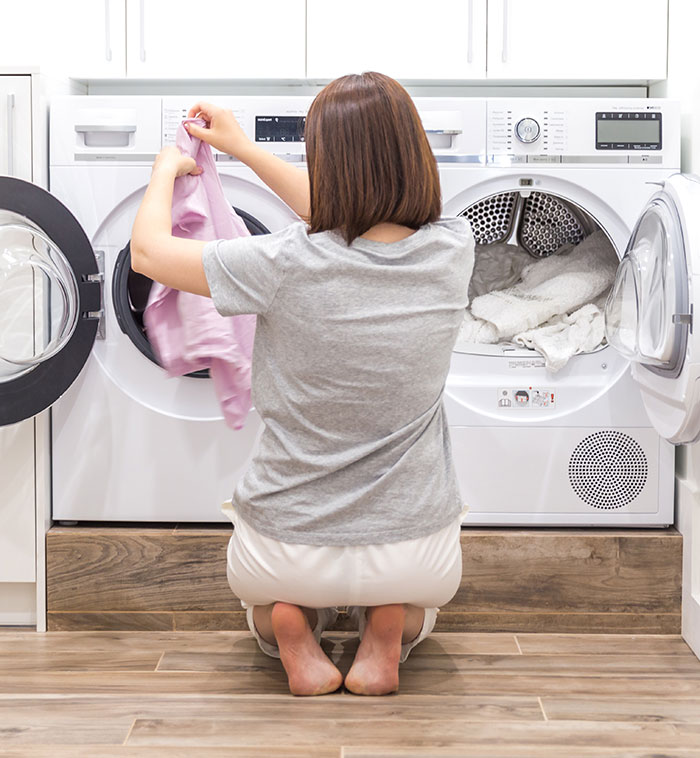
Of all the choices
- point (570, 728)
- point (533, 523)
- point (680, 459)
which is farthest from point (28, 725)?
point (680, 459)

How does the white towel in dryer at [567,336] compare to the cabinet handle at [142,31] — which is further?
the cabinet handle at [142,31]

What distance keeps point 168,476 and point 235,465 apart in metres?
0.14

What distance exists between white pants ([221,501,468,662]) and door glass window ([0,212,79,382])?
556mm

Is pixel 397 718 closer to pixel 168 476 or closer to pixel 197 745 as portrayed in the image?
pixel 197 745

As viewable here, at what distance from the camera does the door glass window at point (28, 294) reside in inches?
71.0

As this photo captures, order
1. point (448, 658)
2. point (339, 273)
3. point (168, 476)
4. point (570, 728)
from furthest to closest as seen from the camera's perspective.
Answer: point (168, 476) → point (448, 658) → point (570, 728) → point (339, 273)

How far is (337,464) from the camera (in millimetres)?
1473

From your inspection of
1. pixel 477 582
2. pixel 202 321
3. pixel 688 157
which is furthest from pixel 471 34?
pixel 477 582

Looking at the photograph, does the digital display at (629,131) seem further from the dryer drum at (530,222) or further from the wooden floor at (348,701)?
the wooden floor at (348,701)

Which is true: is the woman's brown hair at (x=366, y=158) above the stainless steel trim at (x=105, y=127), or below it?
below

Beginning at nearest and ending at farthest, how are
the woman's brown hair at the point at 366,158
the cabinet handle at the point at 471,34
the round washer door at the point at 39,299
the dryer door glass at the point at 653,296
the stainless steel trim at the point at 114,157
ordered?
the woman's brown hair at the point at 366,158
the dryer door glass at the point at 653,296
the round washer door at the point at 39,299
the stainless steel trim at the point at 114,157
the cabinet handle at the point at 471,34

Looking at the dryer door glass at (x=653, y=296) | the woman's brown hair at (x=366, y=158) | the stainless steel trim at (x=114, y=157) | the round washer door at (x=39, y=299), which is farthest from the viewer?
the stainless steel trim at (x=114, y=157)

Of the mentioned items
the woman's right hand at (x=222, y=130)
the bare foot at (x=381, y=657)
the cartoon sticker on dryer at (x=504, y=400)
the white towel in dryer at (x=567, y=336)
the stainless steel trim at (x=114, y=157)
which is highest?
the woman's right hand at (x=222, y=130)

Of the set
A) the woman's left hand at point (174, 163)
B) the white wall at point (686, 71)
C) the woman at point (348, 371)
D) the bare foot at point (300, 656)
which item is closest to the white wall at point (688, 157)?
the white wall at point (686, 71)
